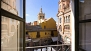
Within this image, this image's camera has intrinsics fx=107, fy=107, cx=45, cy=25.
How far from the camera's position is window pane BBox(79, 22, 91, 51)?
1.30 m

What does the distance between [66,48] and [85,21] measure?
8.40 ft

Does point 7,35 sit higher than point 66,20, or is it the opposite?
point 66,20

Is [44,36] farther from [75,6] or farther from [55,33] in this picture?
[75,6]

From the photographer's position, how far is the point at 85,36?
4.58 feet

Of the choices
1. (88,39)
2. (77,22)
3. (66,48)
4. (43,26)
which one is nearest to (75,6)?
(77,22)

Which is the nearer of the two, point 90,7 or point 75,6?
point 90,7

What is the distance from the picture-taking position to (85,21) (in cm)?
135

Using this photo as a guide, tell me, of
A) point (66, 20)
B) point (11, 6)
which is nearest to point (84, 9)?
point (11, 6)

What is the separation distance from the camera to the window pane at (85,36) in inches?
51.0

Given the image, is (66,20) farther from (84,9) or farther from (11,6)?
(11,6)

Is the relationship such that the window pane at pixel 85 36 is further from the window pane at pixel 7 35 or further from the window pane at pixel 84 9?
the window pane at pixel 7 35

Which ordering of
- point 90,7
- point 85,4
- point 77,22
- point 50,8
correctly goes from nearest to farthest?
point 90,7, point 85,4, point 77,22, point 50,8

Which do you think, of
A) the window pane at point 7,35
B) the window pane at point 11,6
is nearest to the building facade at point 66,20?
the window pane at point 11,6

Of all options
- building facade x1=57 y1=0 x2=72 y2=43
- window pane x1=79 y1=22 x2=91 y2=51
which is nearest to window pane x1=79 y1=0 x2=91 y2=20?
window pane x1=79 y1=22 x2=91 y2=51
